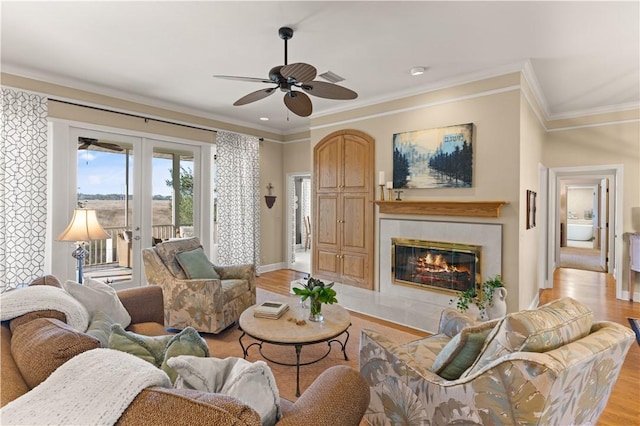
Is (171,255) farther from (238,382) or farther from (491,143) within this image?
(491,143)

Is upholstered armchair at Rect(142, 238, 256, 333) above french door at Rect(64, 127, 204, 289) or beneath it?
beneath

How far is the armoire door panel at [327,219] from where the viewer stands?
5.01 m

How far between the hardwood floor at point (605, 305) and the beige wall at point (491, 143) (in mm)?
1009

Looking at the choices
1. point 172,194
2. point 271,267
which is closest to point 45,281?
point 172,194

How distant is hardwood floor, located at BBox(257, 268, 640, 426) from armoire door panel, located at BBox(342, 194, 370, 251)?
3.89 feet

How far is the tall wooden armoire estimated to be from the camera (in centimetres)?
464

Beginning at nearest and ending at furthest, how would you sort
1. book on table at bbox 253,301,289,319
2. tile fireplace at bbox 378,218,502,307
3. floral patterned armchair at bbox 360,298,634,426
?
1. floral patterned armchair at bbox 360,298,634,426
2. book on table at bbox 253,301,289,319
3. tile fireplace at bbox 378,218,502,307

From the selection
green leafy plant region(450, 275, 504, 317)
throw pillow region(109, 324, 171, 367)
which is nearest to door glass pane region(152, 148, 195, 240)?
throw pillow region(109, 324, 171, 367)

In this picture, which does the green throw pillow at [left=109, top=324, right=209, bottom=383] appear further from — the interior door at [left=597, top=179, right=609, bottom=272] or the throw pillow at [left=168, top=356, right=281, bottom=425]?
the interior door at [left=597, top=179, right=609, bottom=272]

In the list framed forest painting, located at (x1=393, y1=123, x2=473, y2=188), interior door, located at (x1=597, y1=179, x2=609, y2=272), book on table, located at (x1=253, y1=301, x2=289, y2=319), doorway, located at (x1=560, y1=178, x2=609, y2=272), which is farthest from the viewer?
doorway, located at (x1=560, y1=178, x2=609, y2=272)

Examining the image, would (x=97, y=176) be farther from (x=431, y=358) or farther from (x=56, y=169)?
(x=431, y=358)

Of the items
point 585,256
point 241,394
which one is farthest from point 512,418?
point 585,256

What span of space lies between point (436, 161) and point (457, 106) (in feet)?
2.19

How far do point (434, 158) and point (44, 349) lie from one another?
3.87 meters
